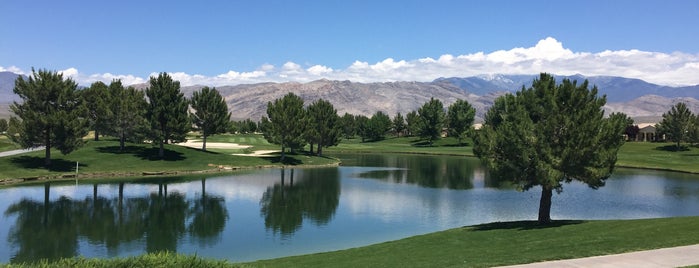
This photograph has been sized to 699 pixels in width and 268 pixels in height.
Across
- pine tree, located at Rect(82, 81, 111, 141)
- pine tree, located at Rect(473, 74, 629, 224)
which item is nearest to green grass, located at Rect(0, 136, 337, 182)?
pine tree, located at Rect(82, 81, 111, 141)

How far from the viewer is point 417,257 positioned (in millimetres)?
23641

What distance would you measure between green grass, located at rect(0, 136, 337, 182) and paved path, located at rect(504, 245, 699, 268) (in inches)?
2485

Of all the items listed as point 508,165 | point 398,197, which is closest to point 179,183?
point 398,197

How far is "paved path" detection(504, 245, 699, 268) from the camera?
17344mm

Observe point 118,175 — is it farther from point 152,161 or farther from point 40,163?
point 40,163

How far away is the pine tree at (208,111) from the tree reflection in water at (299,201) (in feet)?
90.1

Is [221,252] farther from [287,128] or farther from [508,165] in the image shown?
[287,128]

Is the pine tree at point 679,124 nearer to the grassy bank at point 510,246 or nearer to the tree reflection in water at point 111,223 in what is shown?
the grassy bank at point 510,246

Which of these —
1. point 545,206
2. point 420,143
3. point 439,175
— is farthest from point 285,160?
point 420,143

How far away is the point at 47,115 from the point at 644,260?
225ft

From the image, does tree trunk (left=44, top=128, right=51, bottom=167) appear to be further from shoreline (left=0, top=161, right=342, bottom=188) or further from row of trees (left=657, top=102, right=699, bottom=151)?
row of trees (left=657, top=102, right=699, bottom=151)

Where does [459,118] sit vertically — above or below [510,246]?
above

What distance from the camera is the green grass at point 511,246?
2062 centimetres

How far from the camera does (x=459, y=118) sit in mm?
161500
